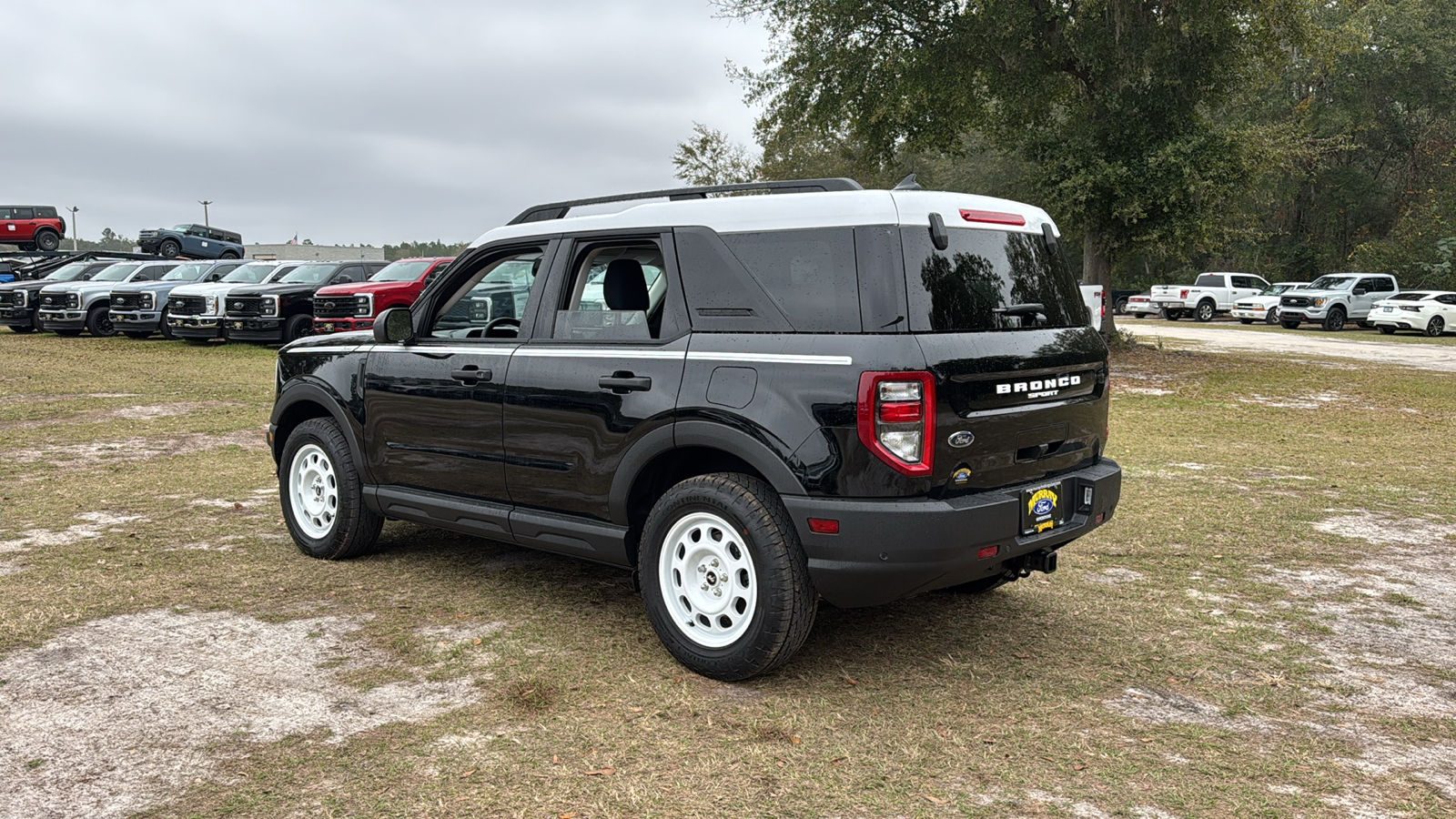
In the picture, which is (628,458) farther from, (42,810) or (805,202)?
(42,810)

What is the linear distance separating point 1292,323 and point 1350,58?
17.1 meters

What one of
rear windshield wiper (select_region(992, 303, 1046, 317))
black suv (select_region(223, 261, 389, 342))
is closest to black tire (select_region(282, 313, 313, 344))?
black suv (select_region(223, 261, 389, 342))

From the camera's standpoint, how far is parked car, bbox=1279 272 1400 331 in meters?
35.6

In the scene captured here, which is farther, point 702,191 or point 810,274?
point 702,191

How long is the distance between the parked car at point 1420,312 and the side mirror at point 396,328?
34750 mm

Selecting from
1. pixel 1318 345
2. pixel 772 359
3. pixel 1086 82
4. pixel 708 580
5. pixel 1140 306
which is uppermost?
pixel 1086 82

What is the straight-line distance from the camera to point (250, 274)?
82.4ft

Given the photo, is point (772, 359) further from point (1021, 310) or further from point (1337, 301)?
point (1337, 301)

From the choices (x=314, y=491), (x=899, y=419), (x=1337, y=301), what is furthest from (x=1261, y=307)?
(x=899, y=419)

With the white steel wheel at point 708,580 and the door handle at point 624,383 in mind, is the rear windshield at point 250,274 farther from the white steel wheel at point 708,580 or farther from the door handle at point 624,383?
the white steel wheel at point 708,580

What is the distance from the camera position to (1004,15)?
818 inches

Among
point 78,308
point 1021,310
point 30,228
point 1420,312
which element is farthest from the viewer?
point 30,228

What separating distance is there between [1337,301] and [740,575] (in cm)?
3677

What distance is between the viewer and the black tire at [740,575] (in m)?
4.29
